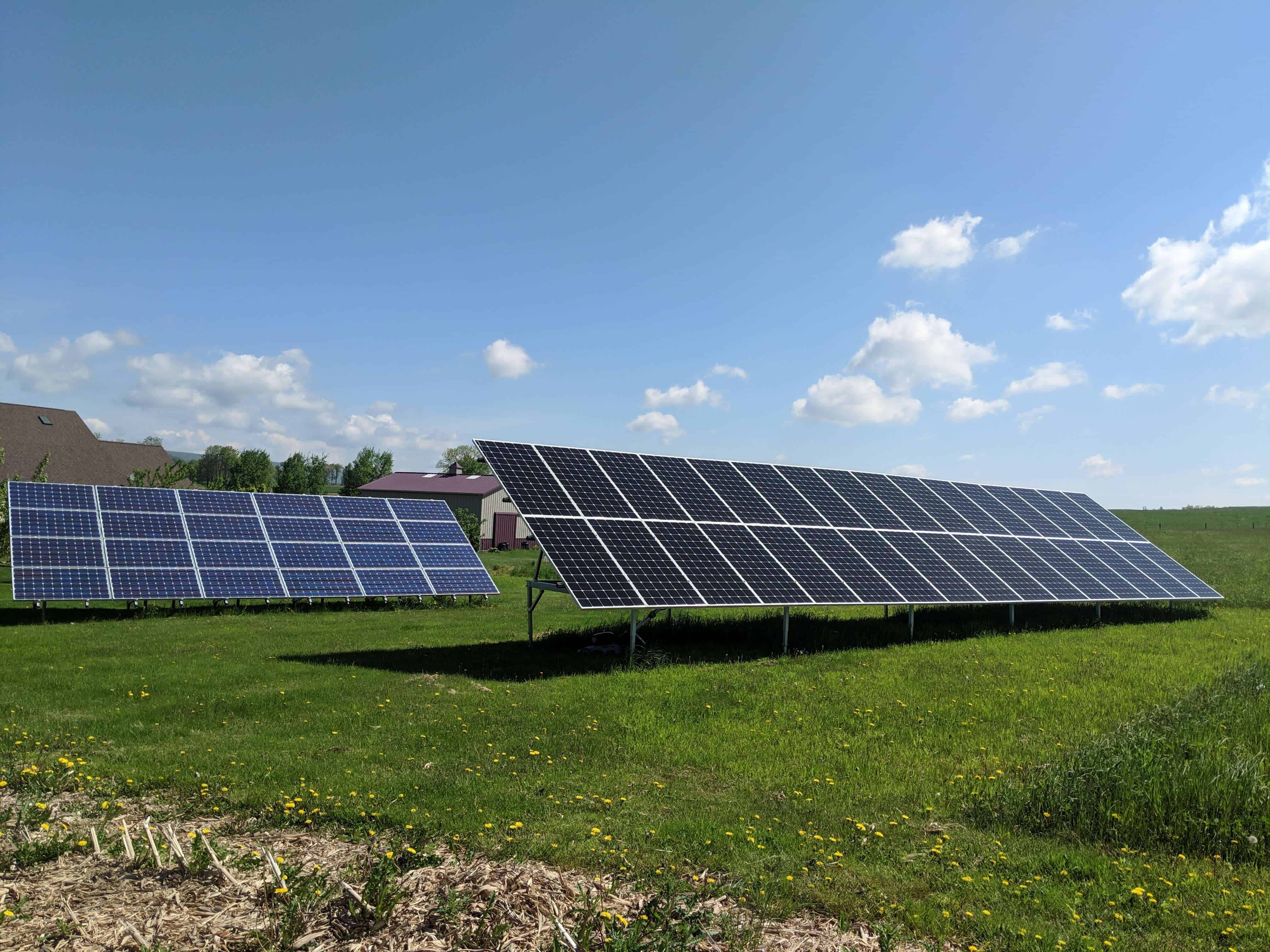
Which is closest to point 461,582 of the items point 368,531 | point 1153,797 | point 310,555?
point 368,531

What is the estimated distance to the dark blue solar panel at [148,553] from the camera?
2567 cm

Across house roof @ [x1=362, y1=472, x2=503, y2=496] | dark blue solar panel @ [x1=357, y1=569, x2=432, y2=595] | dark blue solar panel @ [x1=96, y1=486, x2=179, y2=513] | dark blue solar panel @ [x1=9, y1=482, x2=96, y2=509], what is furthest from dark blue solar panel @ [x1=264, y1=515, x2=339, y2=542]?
house roof @ [x1=362, y1=472, x2=503, y2=496]

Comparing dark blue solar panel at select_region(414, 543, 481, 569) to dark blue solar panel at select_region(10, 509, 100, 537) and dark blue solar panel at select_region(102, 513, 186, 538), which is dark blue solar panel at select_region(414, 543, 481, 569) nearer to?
dark blue solar panel at select_region(102, 513, 186, 538)

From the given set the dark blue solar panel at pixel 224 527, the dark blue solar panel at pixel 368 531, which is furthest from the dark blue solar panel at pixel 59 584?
the dark blue solar panel at pixel 368 531

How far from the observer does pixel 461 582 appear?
2967 cm

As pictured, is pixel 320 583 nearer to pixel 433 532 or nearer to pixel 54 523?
pixel 433 532

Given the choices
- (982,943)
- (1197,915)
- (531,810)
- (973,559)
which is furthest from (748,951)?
(973,559)

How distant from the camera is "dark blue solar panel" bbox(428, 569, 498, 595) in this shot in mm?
28938

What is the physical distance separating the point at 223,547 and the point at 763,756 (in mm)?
23378

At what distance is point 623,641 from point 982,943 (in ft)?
45.8

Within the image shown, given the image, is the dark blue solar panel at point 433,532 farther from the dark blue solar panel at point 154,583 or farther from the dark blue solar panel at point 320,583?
the dark blue solar panel at point 154,583

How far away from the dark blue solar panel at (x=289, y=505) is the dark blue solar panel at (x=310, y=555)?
2234 millimetres

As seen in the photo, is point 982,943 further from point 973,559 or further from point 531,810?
point 973,559

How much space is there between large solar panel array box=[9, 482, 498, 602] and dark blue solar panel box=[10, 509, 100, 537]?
0.11 ft
